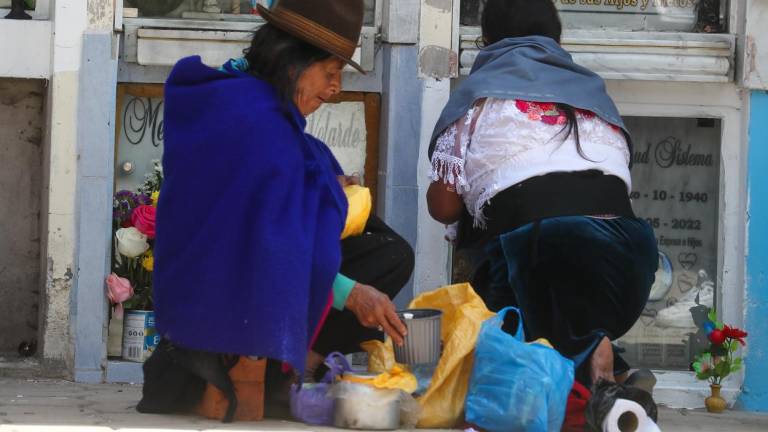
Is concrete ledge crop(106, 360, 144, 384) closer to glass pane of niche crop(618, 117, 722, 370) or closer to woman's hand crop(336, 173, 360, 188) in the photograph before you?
woman's hand crop(336, 173, 360, 188)

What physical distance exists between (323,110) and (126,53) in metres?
0.94

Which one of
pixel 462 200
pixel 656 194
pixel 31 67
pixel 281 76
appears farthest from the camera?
pixel 656 194

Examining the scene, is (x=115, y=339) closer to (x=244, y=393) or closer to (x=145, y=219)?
(x=145, y=219)

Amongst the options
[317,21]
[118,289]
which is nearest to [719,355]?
[118,289]

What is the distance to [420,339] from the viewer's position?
14.5ft

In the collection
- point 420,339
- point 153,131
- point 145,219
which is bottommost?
point 420,339

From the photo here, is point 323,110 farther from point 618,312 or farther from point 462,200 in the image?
point 618,312

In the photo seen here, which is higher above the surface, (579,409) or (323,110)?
(323,110)

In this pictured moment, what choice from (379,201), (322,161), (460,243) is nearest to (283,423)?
(322,161)

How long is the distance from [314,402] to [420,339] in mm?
401

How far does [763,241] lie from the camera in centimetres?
646

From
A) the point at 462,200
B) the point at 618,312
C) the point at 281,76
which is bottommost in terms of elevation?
the point at 618,312

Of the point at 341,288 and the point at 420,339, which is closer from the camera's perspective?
the point at 341,288

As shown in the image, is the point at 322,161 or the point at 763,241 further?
the point at 763,241
